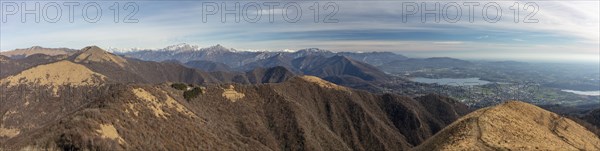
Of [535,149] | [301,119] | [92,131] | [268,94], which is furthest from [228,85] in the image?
[535,149]

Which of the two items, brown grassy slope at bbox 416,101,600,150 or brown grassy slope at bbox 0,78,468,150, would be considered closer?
brown grassy slope at bbox 416,101,600,150

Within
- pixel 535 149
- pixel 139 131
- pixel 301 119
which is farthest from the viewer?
pixel 301 119

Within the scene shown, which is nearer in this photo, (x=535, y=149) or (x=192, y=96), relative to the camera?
(x=535, y=149)

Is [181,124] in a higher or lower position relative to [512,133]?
lower

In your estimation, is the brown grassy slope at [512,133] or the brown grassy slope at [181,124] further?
the brown grassy slope at [181,124]

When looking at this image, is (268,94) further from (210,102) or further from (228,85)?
(210,102)

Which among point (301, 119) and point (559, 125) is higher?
point (559, 125)

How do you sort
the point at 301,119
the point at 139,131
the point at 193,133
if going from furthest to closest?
the point at 301,119, the point at 193,133, the point at 139,131
